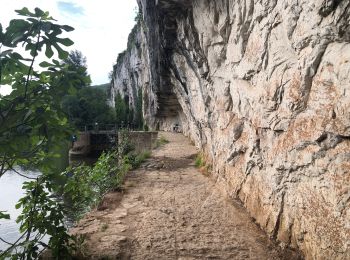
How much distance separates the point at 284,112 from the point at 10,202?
1065 centimetres

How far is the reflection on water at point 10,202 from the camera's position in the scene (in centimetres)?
764

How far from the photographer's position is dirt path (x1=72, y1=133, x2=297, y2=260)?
2.94 metres

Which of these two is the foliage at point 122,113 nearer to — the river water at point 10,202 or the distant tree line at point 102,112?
the distant tree line at point 102,112

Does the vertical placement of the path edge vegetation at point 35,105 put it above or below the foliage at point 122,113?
below

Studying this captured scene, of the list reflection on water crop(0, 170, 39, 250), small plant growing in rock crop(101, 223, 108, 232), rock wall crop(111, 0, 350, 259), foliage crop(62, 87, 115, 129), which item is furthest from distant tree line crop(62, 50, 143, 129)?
small plant growing in rock crop(101, 223, 108, 232)

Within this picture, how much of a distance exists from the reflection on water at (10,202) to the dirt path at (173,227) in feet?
10.6

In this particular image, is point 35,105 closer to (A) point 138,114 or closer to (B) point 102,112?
(A) point 138,114

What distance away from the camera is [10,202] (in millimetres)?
10719

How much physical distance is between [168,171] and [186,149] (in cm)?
313

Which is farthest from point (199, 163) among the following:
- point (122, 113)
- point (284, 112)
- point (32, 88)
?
point (122, 113)

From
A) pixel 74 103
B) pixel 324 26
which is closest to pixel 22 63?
pixel 324 26

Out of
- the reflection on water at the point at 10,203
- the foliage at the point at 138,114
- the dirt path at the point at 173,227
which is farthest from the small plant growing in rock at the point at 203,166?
the foliage at the point at 138,114

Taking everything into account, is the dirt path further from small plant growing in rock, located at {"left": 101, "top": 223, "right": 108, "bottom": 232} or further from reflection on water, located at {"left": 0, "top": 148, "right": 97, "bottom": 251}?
reflection on water, located at {"left": 0, "top": 148, "right": 97, "bottom": 251}

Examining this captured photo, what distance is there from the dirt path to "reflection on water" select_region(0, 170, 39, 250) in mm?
3237
